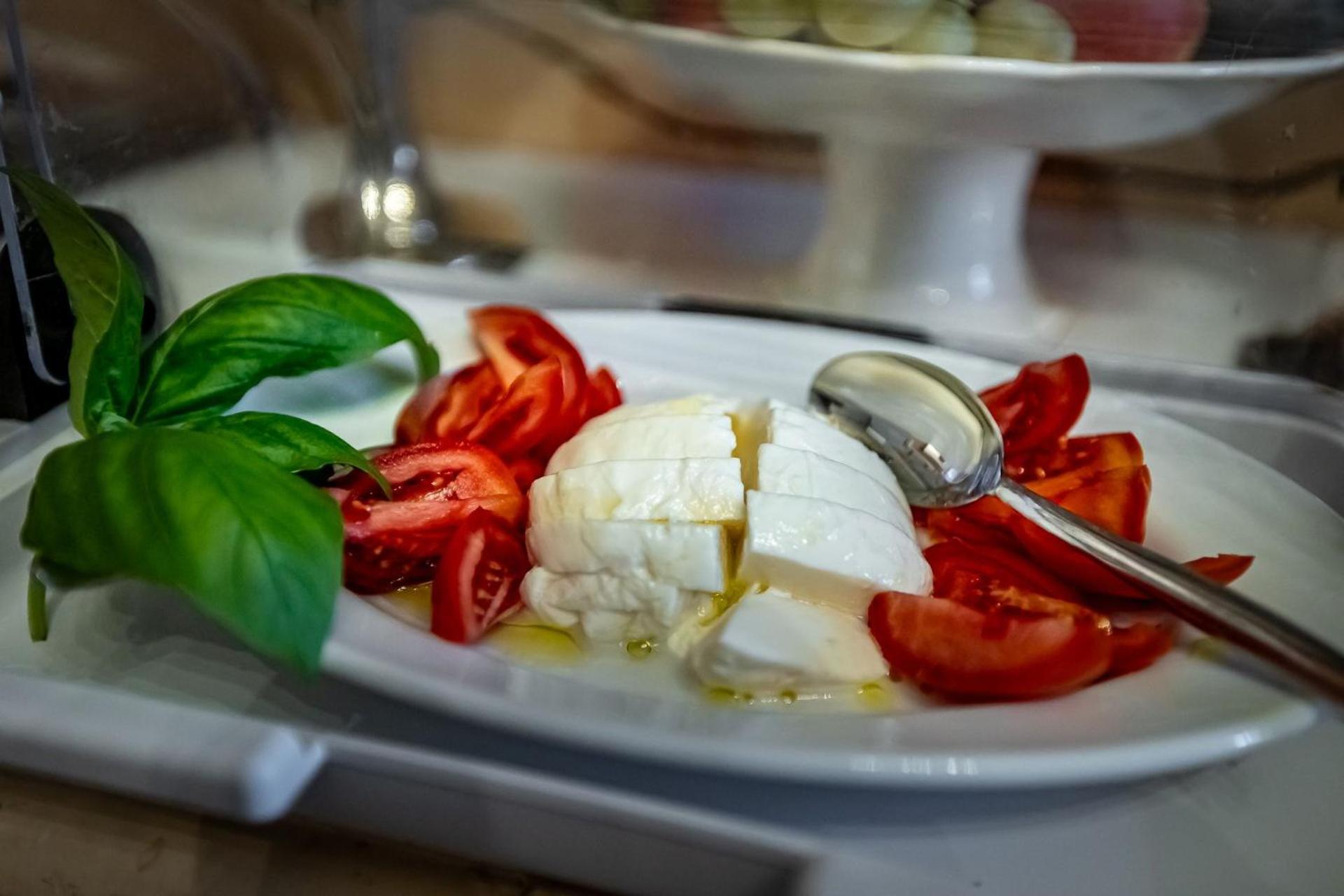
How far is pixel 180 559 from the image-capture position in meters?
0.38

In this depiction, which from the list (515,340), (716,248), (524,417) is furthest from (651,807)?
(716,248)

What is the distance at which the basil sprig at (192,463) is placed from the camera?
0.38 metres

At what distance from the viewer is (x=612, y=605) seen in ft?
1.66

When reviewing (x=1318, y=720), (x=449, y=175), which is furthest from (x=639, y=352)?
(x=449, y=175)

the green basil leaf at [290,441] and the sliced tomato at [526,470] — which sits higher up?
the green basil leaf at [290,441]

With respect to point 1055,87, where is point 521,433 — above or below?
below

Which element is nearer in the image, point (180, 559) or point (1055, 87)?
point (180, 559)

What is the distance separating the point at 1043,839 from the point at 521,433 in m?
0.39

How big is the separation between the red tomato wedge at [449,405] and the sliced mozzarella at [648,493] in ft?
0.41

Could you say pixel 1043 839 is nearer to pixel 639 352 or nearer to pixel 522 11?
pixel 639 352

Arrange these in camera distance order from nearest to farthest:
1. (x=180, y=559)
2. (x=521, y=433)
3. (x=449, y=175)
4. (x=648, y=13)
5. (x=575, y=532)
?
(x=180, y=559)
(x=575, y=532)
(x=521, y=433)
(x=648, y=13)
(x=449, y=175)

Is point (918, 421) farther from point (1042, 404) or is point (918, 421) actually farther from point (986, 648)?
point (986, 648)

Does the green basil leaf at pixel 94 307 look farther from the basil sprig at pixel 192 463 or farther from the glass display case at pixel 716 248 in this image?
the glass display case at pixel 716 248

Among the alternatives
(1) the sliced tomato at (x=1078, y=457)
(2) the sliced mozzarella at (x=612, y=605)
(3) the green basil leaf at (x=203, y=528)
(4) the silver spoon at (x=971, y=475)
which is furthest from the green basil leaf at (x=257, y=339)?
(1) the sliced tomato at (x=1078, y=457)
